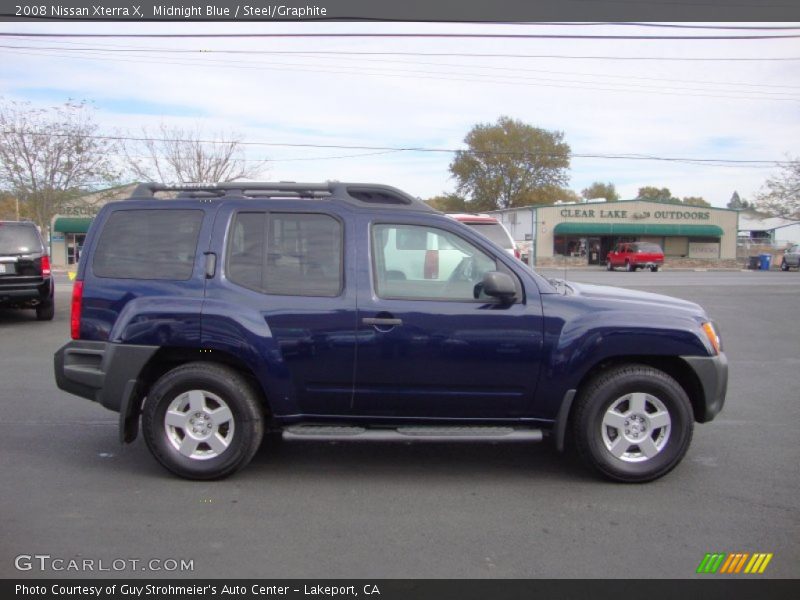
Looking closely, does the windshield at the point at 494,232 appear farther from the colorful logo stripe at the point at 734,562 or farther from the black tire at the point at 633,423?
the colorful logo stripe at the point at 734,562

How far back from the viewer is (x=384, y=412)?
4711mm

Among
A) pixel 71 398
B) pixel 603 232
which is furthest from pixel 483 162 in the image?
pixel 71 398

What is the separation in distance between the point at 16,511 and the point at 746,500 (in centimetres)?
469

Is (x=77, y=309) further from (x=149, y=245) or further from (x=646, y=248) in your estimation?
(x=646, y=248)

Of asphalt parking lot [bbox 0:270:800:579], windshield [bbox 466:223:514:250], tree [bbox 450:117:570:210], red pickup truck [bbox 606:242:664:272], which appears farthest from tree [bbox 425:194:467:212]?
asphalt parking lot [bbox 0:270:800:579]

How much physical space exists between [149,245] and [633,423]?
3.66 m

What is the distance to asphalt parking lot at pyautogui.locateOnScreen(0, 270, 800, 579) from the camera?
3627 mm

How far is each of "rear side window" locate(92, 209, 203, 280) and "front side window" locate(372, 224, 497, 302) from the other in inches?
53.0

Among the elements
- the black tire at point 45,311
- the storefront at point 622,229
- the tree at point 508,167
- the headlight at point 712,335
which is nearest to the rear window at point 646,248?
the storefront at point 622,229

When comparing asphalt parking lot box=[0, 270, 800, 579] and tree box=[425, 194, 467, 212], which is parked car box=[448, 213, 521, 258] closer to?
asphalt parking lot box=[0, 270, 800, 579]

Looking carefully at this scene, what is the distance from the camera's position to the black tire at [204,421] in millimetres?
4652

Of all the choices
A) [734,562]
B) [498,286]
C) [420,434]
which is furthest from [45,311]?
[734,562]
